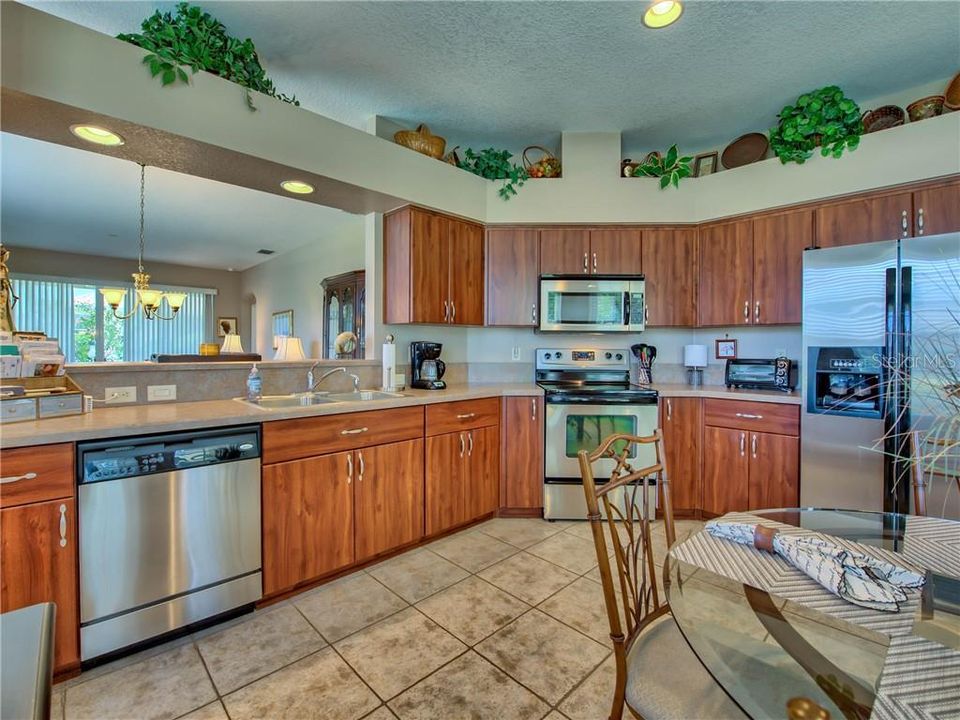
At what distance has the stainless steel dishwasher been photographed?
1497mm

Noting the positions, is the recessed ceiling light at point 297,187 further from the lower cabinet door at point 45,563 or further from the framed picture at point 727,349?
the framed picture at point 727,349

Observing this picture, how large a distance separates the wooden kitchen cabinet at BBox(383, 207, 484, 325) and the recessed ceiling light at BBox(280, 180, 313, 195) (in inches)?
23.3

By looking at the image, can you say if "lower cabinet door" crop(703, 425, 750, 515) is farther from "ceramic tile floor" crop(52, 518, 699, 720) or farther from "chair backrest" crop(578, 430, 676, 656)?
"chair backrest" crop(578, 430, 676, 656)

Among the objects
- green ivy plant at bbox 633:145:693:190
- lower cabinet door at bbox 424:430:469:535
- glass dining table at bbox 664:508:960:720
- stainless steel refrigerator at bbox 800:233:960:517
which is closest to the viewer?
glass dining table at bbox 664:508:960:720

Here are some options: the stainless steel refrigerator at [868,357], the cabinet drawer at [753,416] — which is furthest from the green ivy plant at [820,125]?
the cabinet drawer at [753,416]

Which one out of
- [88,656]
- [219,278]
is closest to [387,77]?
[88,656]

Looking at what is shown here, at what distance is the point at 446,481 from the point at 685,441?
1699 mm

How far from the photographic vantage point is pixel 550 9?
1.99 m

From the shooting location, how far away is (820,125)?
8.56ft

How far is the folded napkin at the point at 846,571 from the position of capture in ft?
2.84

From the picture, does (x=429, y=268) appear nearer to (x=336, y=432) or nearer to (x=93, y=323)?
(x=336, y=432)

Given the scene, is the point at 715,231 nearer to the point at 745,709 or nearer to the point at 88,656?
the point at 745,709

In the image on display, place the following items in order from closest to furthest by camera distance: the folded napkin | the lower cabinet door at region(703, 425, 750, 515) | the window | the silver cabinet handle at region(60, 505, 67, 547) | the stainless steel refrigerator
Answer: the folded napkin
the silver cabinet handle at region(60, 505, 67, 547)
the stainless steel refrigerator
the lower cabinet door at region(703, 425, 750, 515)
the window

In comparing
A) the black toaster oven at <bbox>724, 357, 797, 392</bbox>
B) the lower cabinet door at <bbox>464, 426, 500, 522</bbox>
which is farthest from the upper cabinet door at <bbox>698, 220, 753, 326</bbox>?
the lower cabinet door at <bbox>464, 426, 500, 522</bbox>
